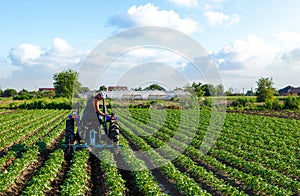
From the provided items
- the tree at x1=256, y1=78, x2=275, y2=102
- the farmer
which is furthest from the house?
the farmer

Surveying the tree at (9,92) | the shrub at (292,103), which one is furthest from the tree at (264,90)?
the tree at (9,92)

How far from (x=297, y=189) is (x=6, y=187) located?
6.83 metres

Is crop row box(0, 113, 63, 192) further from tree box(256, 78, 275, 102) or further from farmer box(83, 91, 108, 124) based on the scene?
tree box(256, 78, 275, 102)

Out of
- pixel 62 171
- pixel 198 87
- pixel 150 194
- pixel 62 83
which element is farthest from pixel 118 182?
pixel 62 83

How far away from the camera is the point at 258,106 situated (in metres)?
48.3

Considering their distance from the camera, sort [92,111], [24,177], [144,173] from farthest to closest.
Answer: [92,111] < [24,177] < [144,173]

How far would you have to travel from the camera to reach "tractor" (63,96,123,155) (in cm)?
1105

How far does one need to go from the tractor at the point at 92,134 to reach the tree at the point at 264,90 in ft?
155

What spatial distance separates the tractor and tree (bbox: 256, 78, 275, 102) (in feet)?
155

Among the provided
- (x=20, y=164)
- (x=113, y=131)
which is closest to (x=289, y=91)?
(x=113, y=131)

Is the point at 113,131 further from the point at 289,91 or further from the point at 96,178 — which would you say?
the point at 289,91

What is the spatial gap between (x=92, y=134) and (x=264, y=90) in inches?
1905

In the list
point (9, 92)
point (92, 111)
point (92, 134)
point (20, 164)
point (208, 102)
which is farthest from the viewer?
point (9, 92)

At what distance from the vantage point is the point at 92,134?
11102mm
